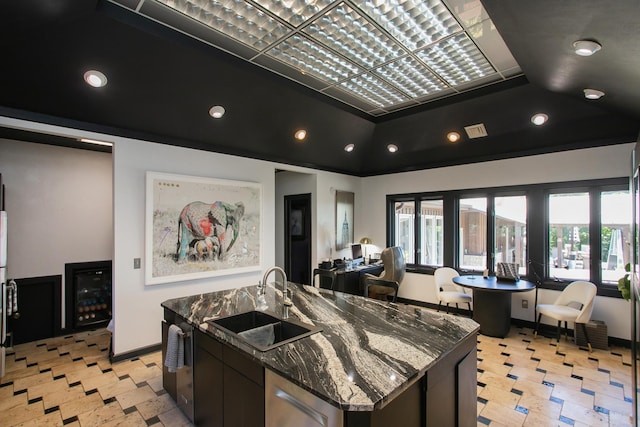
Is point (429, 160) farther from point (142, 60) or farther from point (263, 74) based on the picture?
point (142, 60)

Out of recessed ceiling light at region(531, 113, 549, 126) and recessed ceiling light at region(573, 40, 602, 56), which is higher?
recessed ceiling light at region(531, 113, 549, 126)

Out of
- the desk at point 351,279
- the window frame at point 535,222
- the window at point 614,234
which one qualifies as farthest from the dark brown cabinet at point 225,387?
the window at point 614,234

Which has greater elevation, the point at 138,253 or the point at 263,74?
the point at 263,74

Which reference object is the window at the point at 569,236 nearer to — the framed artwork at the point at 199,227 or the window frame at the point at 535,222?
the window frame at the point at 535,222

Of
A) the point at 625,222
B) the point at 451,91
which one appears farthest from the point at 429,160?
the point at 625,222

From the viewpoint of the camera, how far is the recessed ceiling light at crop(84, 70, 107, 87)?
108 inches

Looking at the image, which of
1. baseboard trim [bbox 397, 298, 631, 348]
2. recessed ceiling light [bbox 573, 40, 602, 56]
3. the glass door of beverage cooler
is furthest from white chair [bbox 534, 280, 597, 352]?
the glass door of beverage cooler

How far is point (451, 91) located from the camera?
13.0ft

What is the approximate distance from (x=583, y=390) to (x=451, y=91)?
3432 millimetres

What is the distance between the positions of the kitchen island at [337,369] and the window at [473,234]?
10.8ft

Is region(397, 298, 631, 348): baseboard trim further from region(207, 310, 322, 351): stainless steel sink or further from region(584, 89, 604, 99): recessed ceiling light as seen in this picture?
region(207, 310, 322, 351): stainless steel sink

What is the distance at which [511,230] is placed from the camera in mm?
4879

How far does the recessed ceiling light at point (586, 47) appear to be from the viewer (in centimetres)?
191

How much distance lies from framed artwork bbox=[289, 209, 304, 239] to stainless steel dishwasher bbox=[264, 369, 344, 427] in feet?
14.7
